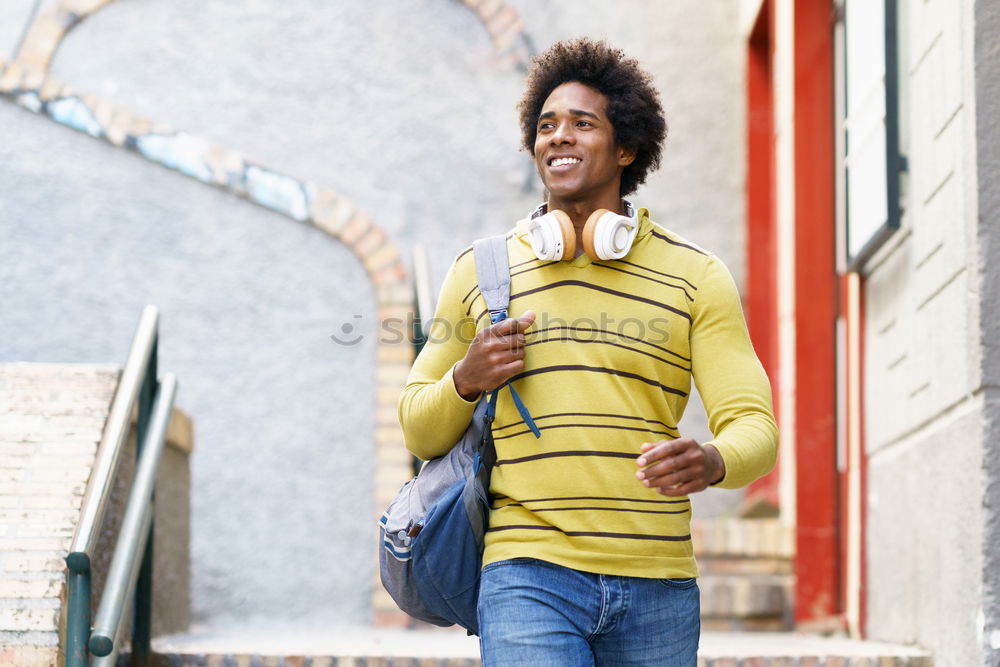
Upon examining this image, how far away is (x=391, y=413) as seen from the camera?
6629mm

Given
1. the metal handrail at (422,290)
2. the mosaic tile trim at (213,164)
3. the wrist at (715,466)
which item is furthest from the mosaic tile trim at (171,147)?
the wrist at (715,466)

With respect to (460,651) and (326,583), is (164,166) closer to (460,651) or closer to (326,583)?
(326,583)

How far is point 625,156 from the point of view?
8.11ft

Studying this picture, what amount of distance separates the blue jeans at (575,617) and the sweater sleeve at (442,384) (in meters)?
0.24

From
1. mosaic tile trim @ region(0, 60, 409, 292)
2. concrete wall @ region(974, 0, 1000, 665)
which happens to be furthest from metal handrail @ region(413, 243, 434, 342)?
concrete wall @ region(974, 0, 1000, 665)

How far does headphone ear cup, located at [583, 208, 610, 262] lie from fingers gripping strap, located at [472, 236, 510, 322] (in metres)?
0.15

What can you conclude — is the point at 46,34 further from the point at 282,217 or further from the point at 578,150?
the point at 578,150

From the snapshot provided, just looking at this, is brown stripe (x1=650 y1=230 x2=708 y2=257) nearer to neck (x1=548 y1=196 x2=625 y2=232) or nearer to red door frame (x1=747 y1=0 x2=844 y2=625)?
neck (x1=548 y1=196 x2=625 y2=232)

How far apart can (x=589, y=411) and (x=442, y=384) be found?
251 mm

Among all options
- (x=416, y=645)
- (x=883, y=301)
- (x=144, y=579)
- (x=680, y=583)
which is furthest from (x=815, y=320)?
(x=680, y=583)

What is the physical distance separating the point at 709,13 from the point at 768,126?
0.73 m

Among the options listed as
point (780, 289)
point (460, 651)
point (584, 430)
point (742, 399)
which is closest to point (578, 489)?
point (584, 430)

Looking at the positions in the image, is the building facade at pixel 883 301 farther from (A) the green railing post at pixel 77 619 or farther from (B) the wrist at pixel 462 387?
(A) the green railing post at pixel 77 619

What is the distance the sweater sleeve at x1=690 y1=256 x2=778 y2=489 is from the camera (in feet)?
6.98
